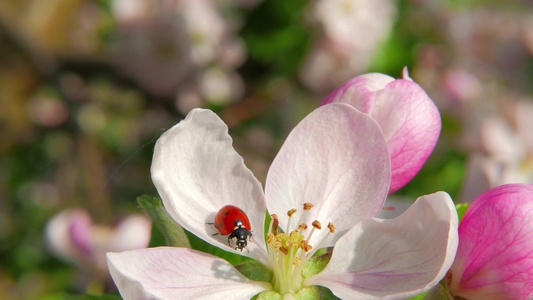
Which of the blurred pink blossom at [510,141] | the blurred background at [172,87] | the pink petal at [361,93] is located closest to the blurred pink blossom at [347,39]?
the blurred background at [172,87]

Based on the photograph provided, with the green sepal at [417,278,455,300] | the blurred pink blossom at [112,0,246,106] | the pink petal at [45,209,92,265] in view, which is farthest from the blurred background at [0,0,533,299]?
the green sepal at [417,278,455,300]

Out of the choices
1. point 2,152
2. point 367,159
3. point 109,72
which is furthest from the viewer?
point 2,152

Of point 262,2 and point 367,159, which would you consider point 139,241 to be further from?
point 262,2

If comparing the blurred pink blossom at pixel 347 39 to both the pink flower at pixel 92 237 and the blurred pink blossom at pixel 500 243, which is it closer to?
the pink flower at pixel 92 237

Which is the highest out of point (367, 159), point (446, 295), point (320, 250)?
point (367, 159)

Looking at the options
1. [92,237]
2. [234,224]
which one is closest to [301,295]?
[234,224]

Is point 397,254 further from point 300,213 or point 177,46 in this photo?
point 177,46

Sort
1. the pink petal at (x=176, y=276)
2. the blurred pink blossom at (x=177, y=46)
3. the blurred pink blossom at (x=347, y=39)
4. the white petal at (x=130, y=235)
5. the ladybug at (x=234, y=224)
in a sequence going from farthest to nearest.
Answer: the blurred pink blossom at (x=347, y=39) → the blurred pink blossom at (x=177, y=46) → the white petal at (x=130, y=235) → the ladybug at (x=234, y=224) → the pink petal at (x=176, y=276)

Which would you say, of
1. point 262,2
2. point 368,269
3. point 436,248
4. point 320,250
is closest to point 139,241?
point 320,250
